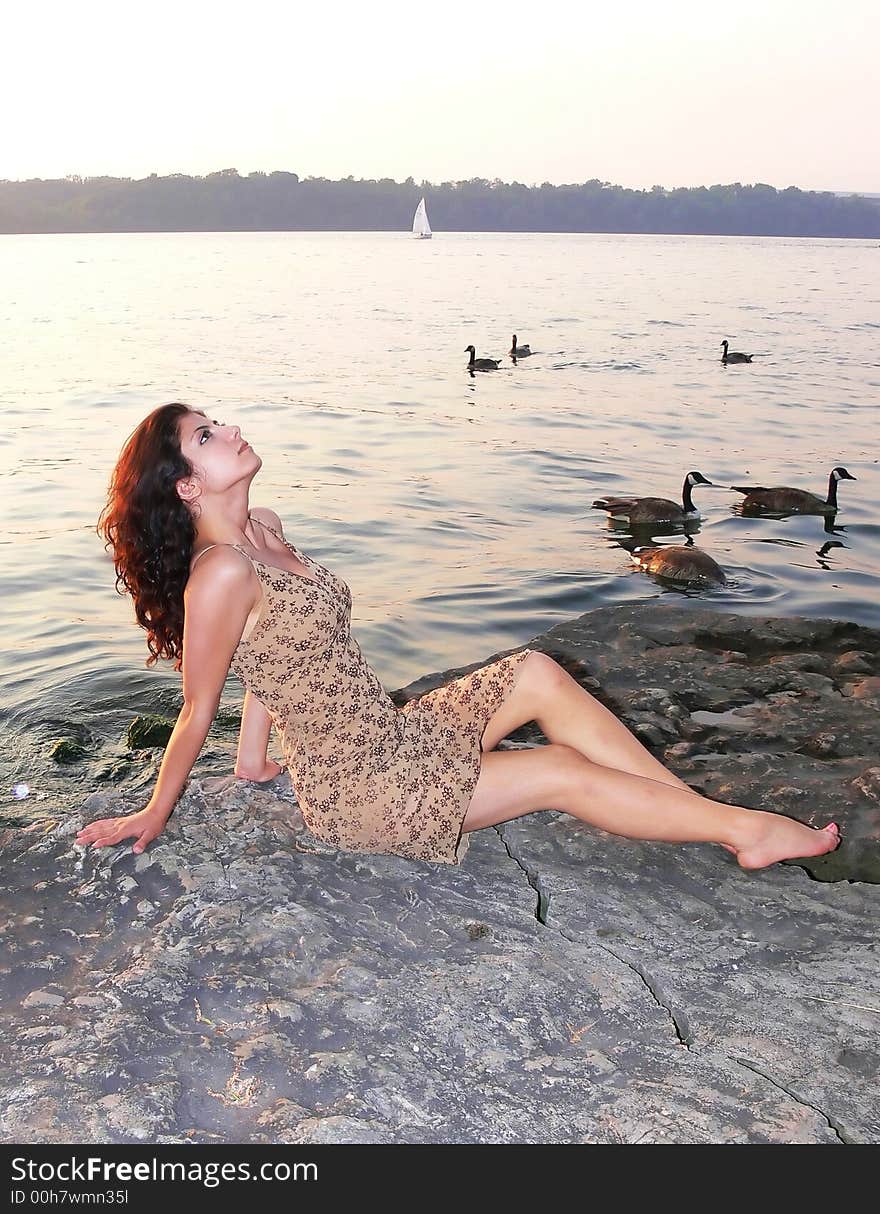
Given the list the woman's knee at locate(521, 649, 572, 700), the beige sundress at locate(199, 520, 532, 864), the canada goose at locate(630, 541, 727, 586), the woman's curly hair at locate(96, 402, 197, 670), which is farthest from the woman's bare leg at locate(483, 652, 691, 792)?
the canada goose at locate(630, 541, 727, 586)

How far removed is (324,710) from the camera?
3654 millimetres

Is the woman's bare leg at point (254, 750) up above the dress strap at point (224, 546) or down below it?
below

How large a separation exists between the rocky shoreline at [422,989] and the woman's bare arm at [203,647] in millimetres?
263

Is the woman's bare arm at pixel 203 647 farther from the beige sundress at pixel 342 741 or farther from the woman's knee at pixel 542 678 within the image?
the woman's knee at pixel 542 678

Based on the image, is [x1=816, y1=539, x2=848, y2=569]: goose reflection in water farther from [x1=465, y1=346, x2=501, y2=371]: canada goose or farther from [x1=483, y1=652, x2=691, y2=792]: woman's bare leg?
[x1=465, y1=346, x2=501, y2=371]: canada goose

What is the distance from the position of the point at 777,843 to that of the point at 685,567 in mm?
6783

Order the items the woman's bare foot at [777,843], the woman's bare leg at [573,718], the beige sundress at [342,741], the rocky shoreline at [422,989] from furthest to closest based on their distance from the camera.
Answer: the woman's bare leg at [573,718] < the woman's bare foot at [777,843] < the beige sundress at [342,741] < the rocky shoreline at [422,989]

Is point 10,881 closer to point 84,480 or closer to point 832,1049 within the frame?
point 832,1049

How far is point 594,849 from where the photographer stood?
391cm

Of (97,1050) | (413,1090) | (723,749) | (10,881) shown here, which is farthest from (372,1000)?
(723,749)

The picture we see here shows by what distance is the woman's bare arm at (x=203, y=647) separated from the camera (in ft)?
11.0
